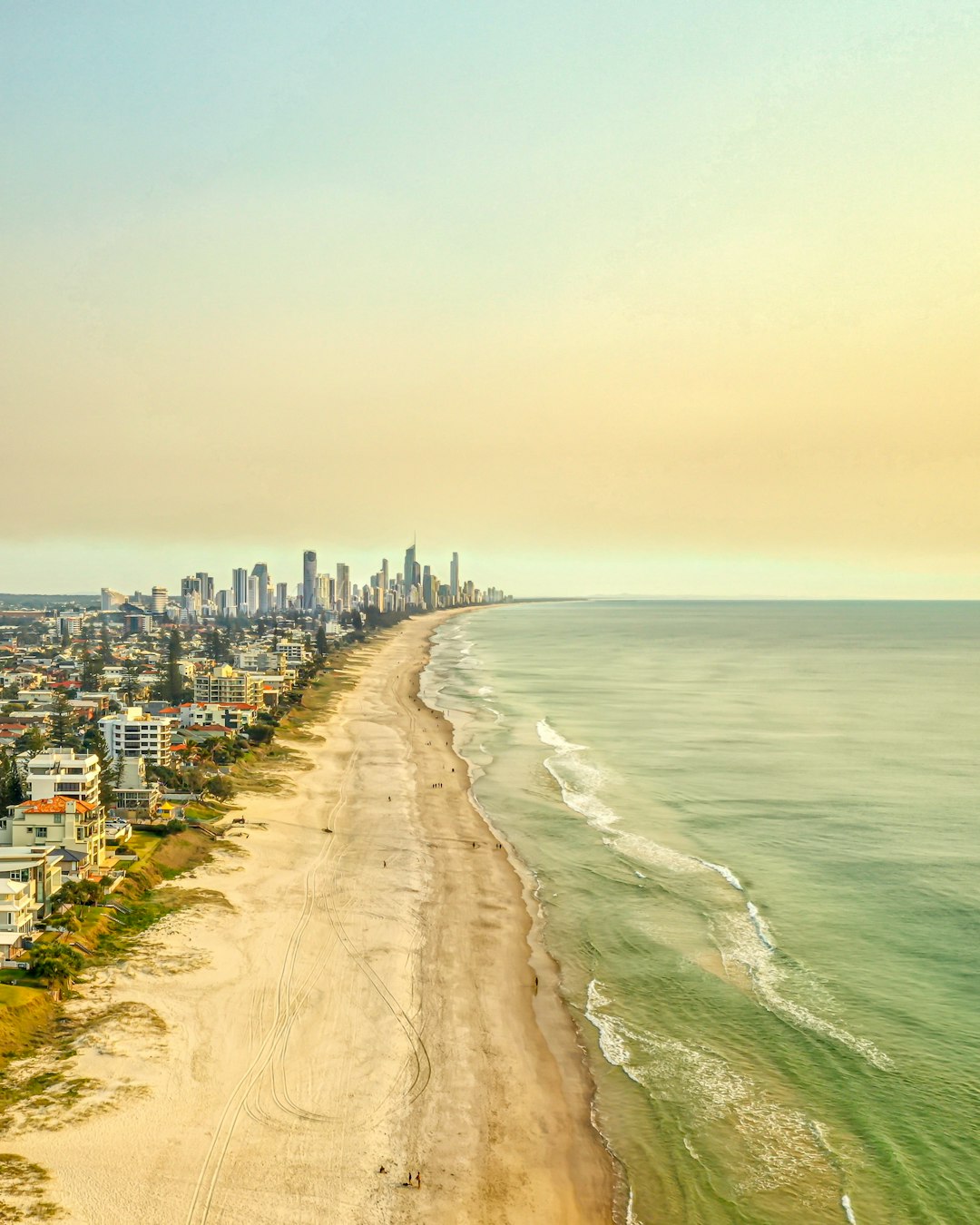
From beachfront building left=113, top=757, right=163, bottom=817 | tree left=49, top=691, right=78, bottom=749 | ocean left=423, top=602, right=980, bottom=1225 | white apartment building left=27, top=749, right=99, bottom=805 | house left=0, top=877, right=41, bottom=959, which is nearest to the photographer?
ocean left=423, top=602, right=980, bottom=1225

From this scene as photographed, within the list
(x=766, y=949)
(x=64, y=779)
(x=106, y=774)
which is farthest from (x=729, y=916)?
(x=106, y=774)

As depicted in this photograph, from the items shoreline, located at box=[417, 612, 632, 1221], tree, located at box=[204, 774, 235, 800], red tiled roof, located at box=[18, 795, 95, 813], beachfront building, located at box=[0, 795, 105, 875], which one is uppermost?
red tiled roof, located at box=[18, 795, 95, 813]

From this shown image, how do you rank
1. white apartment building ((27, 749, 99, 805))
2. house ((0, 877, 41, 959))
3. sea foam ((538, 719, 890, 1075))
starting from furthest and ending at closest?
white apartment building ((27, 749, 99, 805)), house ((0, 877, 41, 959)), sea foam ((538, 719, 890, 1075))

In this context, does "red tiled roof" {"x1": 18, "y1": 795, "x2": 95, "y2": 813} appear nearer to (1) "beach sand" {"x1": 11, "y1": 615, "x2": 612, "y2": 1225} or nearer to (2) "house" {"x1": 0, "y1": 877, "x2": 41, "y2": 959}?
(2) "house" {"x1": 0, "y1": 877, "x2": 41, "y2": 959}

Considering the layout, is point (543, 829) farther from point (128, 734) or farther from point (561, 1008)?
point (128, 734)

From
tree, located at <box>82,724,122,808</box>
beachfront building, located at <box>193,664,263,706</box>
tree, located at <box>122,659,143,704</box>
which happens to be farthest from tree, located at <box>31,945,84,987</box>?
tree, located at <box>122,659,143,704</box>

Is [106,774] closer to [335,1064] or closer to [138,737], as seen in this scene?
[138,737]
